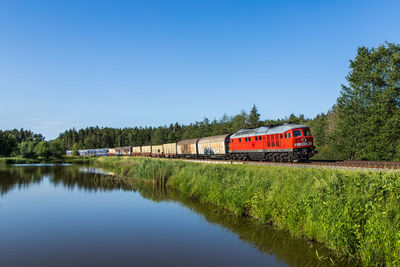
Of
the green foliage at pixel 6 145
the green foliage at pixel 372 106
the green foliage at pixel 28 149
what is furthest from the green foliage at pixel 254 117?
the green foliage at pixel 6 145

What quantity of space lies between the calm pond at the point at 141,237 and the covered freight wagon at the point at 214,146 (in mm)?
21644

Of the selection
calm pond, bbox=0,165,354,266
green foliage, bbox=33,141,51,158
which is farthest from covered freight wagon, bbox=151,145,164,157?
green foliage, bbox=33,141,51,158

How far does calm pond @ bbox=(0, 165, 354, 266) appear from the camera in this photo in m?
11.6

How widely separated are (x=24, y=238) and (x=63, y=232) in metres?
1.93

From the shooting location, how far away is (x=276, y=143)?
104 ft

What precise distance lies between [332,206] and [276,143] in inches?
823

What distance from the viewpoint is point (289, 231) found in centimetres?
1341

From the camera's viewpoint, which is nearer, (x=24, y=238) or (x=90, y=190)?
(x=24, y=238)

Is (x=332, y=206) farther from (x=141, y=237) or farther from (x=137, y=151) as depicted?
(x=137, y=151)

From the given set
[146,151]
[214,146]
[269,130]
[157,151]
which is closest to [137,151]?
[146,151]

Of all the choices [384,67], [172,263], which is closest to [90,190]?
[172,263]

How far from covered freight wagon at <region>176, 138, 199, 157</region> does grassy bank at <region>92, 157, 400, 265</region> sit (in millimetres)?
36084

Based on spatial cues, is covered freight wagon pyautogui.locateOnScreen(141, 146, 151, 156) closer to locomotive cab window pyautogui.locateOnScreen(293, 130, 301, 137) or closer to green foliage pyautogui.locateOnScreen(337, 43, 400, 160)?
green foliage pyautogui.locateOnScreen(337, 43, 400, 160)

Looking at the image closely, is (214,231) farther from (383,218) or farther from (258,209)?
(383,218)
